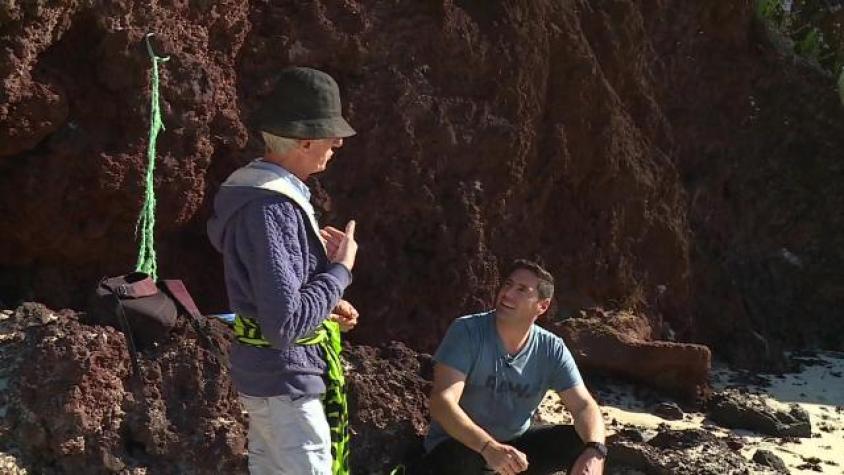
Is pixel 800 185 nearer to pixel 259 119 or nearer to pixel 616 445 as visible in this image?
pixel 616 445

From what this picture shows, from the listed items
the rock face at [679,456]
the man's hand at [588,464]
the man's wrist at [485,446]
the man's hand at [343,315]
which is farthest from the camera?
the rock face at [679,456]

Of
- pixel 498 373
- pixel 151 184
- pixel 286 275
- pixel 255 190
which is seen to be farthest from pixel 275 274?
pixel 151 184

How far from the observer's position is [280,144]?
255 cm

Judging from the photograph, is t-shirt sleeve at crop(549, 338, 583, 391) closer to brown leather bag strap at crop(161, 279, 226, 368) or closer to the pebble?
brown leather bag strap at crop(161, 279, 226, 368)

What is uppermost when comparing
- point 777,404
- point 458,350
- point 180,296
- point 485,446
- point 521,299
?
point 521,299

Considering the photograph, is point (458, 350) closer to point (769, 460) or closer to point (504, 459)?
point (504, 459)

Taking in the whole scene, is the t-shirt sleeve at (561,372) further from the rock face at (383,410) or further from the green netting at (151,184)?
the green netting at (151,184)

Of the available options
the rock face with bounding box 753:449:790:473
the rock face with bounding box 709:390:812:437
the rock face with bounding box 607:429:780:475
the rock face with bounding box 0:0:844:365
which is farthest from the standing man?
the rock face with bounding box 709:390:812:437

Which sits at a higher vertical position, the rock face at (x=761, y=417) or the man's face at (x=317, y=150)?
the man's face at (x=317, y=150)

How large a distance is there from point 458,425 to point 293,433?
1.09m

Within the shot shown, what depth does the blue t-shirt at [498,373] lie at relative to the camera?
12.2 ft

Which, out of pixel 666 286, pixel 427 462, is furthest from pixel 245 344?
pixel 666 286

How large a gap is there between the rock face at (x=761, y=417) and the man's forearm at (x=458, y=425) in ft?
6.97

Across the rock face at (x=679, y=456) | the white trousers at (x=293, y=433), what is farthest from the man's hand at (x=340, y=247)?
the rock face at (x=679, y=456)
